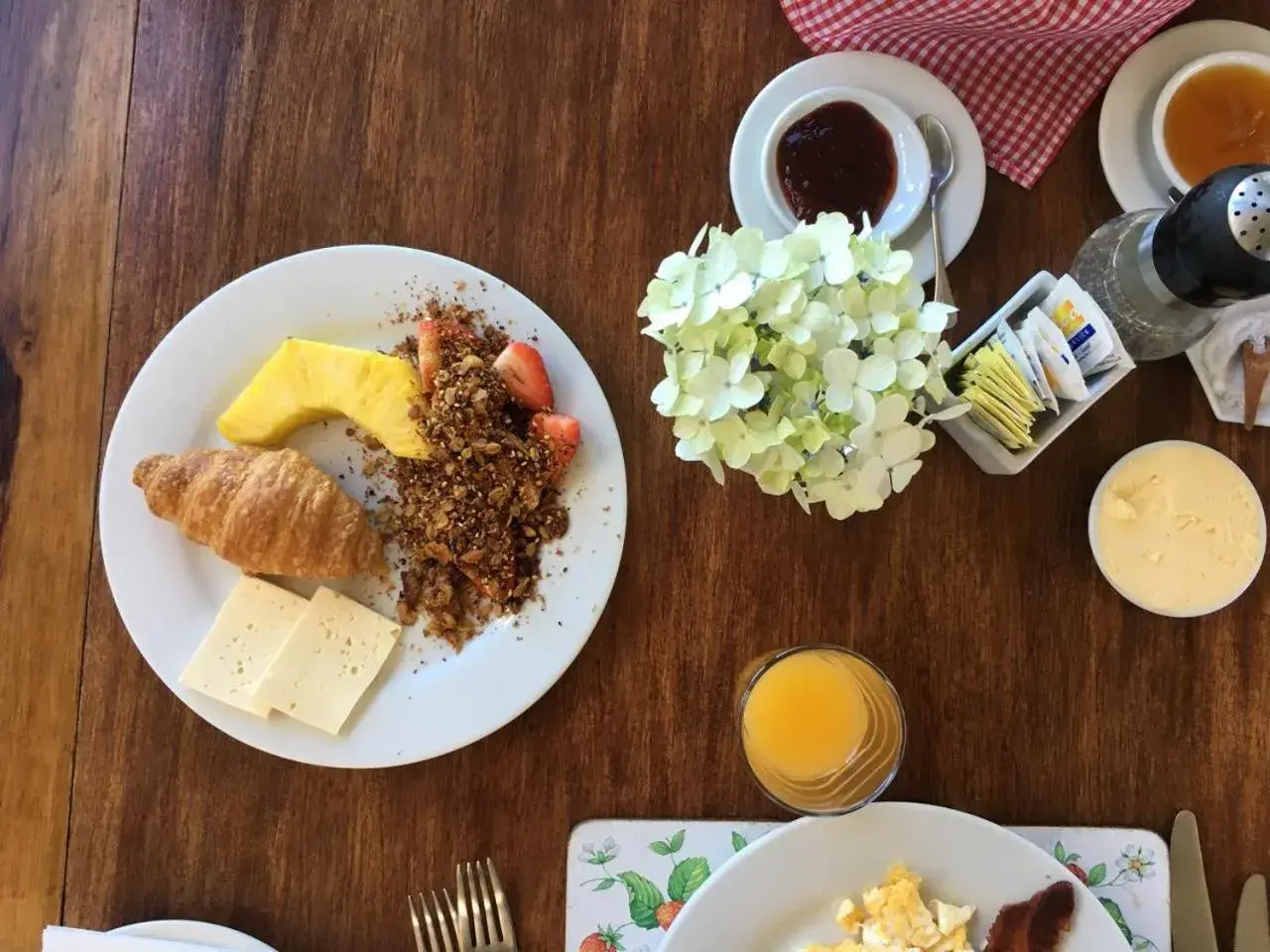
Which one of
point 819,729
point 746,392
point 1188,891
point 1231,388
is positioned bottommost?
point 1188,891

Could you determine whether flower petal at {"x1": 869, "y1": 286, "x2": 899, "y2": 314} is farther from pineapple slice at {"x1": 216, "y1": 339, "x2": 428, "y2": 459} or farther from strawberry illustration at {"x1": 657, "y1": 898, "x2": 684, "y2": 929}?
strawberry illustration at {"x1": 657, "y1": 898, "x2": 684, "y2": 929}

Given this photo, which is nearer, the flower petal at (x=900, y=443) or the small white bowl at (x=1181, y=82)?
the flower petal at (x=900, y=443)

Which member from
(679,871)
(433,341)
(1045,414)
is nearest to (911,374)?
(1045,414)

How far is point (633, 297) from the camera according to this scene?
4.00 feet

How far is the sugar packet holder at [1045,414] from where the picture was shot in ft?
3.28

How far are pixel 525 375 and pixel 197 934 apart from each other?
769 mm

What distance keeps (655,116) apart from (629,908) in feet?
3.24

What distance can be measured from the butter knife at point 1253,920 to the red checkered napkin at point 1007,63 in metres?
0.90

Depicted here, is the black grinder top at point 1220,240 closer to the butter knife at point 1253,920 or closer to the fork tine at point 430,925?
the butter knife at point 1253,920

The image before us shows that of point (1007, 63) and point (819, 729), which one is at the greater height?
point (1007, 63)

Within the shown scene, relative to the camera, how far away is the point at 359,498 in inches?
47.5

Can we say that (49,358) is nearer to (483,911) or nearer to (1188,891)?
(483,911)

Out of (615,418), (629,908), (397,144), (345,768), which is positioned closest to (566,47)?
(397,144)

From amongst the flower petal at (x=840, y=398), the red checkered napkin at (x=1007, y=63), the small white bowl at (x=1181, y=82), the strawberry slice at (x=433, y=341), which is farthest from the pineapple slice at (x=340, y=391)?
the small white bowl at (x=1181, y=82)
